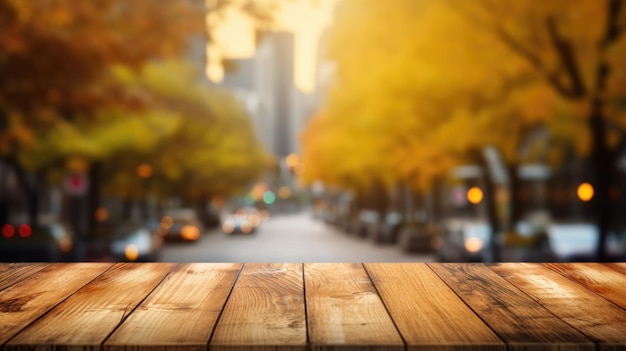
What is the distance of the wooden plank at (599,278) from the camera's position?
3.60 metres

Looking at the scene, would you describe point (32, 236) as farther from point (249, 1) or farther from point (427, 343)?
point (427, 343)

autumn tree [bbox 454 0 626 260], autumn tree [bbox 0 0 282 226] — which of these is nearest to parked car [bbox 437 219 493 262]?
autumn tree [bbox 454 0 626 260]

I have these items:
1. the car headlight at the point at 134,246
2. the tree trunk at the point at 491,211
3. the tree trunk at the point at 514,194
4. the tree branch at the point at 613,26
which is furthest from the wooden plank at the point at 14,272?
the tree trunk at the point at 514,194

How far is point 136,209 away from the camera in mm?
93500

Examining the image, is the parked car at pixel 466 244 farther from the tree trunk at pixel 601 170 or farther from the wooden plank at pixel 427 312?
the wooden plank at pixel 427 312

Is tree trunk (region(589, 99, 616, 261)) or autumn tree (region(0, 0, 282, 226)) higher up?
autumn tree (region(0, 0, 282, 226))

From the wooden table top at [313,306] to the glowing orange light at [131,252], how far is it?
20.2 metres

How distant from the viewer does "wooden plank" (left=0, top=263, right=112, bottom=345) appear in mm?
3046

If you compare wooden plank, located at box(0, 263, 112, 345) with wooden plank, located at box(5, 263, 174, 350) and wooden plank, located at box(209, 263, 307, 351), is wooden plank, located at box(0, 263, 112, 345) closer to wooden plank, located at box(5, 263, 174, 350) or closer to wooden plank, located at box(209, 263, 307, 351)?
wooden plank, located at box(5, 263, 174, 350)

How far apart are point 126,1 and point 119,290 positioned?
30.5ft

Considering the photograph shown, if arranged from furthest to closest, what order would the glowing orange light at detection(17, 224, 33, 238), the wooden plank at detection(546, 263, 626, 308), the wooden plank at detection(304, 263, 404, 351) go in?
the glowing orange light at detection(17, 224, 33, 238), the wooden plank at detection(546, 263, 626, 308), the wooden plank at detection(304, 263, 404, 351)

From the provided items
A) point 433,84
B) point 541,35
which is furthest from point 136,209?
point 541,35

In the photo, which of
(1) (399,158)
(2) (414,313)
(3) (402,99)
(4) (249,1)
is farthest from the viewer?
(1) (399,158)

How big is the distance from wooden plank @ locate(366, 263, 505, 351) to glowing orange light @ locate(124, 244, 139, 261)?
20.7m
